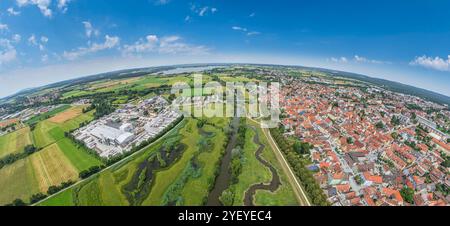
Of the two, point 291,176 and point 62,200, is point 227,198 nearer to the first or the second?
point 291,176

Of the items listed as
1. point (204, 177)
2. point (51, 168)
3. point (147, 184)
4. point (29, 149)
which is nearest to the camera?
point (147, 184)

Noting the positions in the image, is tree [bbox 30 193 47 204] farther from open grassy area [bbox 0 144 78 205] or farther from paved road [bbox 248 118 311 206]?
paved road [bbox 248 118 311 206]

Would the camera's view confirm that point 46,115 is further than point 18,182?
Yes

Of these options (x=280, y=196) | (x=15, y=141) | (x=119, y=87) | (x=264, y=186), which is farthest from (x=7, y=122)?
(x=280, y=196)

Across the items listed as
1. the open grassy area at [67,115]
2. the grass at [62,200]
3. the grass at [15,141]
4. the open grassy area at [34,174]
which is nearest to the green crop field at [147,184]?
the grass at [62,200]

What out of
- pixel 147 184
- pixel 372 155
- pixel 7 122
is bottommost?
pixel 147 184
